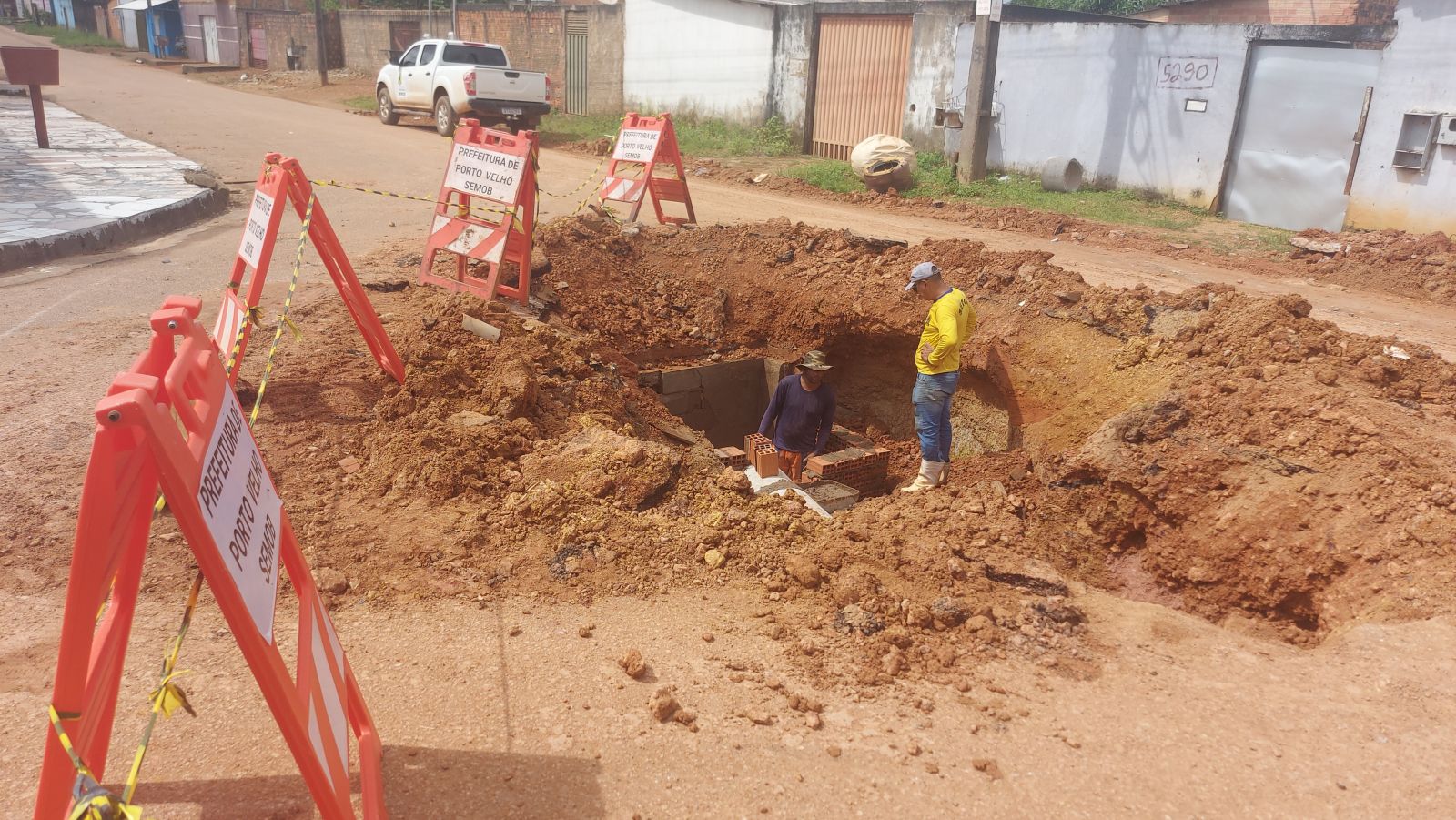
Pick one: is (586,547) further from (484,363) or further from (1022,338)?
(1022,338)

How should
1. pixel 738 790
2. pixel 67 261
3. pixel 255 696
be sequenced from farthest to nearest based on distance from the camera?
pixel 67 261
pixel 255 696
pixel 738 790

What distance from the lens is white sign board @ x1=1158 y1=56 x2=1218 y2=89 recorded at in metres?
14.1

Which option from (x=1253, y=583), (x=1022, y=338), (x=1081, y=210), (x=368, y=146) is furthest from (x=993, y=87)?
(x=1253, y=583)

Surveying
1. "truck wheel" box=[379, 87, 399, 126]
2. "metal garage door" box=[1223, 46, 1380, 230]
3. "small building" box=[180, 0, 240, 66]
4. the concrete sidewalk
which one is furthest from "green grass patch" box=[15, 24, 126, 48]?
"metal garage door" box=[1223, 46, 1380, 230]

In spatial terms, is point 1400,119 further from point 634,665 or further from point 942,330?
point 634,665

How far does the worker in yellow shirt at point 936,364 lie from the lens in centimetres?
686

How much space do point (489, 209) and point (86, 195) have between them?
8202 millimetres

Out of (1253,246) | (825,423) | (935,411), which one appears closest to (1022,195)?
(1253,246)

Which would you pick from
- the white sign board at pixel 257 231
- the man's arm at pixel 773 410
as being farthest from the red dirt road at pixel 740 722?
the man's arm at pixel 773 410

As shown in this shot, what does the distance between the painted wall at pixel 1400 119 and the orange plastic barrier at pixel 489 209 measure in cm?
1135

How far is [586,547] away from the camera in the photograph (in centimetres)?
473

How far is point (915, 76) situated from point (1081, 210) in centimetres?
491

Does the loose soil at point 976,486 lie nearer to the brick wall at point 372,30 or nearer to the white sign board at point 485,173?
the white sign board at point 485,173

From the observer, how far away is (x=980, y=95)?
51.9 feet
